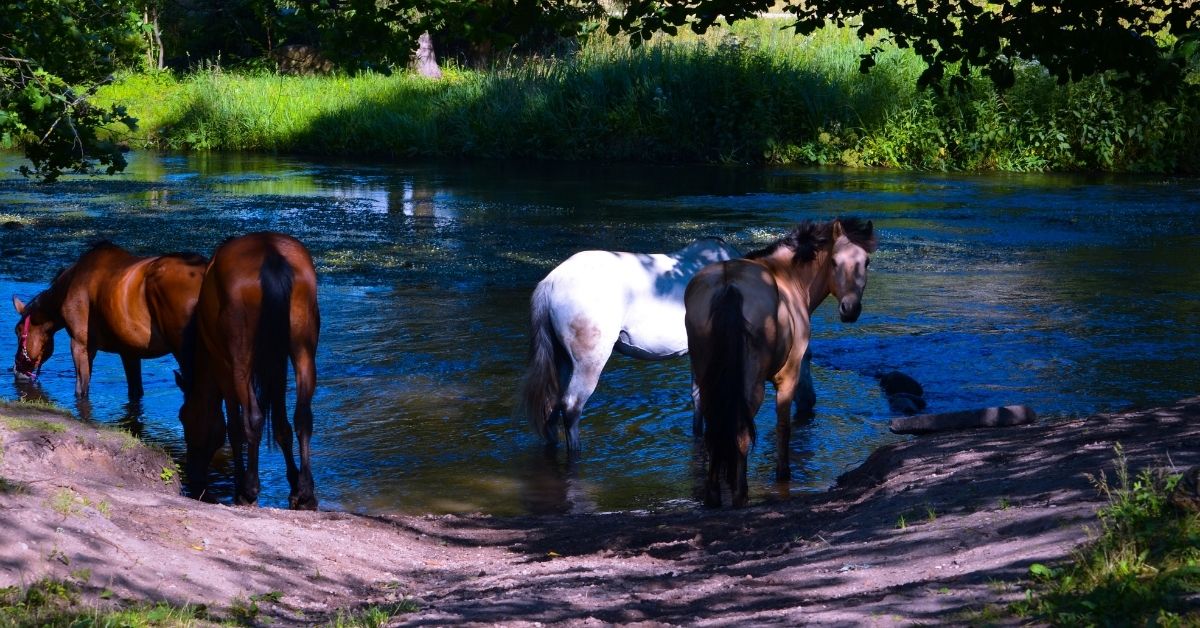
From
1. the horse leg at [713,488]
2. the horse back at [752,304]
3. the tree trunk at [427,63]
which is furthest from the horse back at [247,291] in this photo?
the tree trunk at [427,63]

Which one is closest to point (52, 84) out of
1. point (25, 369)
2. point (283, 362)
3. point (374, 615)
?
point (25, 369)

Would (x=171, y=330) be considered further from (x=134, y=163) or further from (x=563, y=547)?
(x=134, y=163)

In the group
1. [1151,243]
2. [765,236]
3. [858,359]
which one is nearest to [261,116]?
[765,236]

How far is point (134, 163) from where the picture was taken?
28641mm

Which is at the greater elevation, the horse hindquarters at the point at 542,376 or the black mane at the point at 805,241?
the black mane at the point at 805,241

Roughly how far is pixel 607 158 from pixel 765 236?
1145 cm

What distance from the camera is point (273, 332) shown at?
23.1ft

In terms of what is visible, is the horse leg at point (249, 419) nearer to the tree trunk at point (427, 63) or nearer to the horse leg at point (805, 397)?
the horse leg at point (805, 397)

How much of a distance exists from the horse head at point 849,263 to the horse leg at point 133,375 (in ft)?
17.1

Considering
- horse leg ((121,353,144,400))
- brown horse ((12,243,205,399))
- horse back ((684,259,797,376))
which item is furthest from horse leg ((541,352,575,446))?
horse leg ((121,353,144,400))

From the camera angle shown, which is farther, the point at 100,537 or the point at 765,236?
the point at 765,236

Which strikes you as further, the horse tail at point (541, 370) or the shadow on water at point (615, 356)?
the horse tail at point (541, 370)

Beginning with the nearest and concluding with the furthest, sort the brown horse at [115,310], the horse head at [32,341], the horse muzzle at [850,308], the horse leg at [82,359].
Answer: the brown horse at [115,310], the horse muzzle at [850,308], the horse leg at [82,359], the horse head at [32,341]

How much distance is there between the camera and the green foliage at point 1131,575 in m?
3.47
